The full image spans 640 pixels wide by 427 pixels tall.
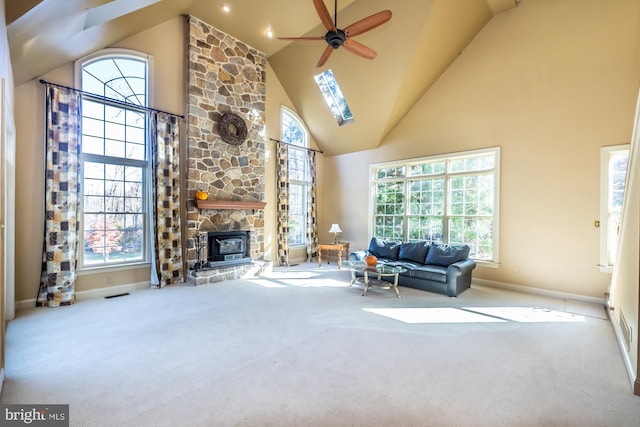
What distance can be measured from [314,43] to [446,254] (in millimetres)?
5187

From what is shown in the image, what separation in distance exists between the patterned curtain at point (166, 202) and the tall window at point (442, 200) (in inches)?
183

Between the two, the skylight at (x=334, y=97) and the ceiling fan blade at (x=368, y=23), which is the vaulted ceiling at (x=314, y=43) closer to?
the skylight at (x=334, y=97)

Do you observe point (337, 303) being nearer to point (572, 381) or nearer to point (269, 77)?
point (572, 381)

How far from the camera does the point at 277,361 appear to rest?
9.04ft

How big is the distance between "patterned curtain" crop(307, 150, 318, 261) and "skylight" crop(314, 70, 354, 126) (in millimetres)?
1368

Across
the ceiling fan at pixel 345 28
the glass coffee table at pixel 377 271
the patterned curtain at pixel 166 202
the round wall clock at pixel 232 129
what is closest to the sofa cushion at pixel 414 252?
the glass coffee table at pixel 377 271

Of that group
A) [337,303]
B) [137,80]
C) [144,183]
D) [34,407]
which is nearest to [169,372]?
[34,407]

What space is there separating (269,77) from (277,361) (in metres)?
6.81

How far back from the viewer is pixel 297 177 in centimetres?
828

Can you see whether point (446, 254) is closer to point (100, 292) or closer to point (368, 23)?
point (368, 23)

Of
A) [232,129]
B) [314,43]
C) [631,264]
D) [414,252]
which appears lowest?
[414,252]

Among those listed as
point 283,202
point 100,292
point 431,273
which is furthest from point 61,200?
point 431,273

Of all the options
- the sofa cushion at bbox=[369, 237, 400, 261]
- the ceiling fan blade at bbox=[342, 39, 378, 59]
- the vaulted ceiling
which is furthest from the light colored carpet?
the ceiling fan blade at bbox=[342, 39, 378, 59]

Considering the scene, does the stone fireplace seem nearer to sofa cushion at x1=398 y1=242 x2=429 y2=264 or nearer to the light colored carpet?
the light colored carpet
